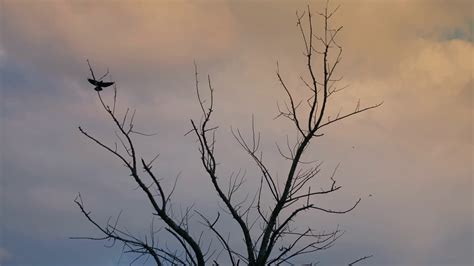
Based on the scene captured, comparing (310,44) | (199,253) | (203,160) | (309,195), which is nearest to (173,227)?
(199,253)

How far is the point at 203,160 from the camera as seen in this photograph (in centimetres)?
640

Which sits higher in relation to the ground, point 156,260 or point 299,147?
point 299,147

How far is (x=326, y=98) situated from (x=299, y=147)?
2.08 feet

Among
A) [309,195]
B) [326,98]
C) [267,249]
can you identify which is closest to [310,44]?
[326,98]

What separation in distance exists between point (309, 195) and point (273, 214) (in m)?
0.45

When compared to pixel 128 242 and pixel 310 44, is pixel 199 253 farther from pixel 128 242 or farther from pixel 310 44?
pixel 310 44

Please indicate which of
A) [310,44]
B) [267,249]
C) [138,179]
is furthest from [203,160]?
[310,44]

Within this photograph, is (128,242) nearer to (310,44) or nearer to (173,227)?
(173,227)

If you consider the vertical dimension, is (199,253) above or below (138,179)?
below

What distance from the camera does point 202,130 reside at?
6387mm

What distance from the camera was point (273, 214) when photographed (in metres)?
6.38

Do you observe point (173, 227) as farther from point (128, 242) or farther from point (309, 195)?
point (309, 195)

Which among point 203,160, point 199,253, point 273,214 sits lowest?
point 199,253

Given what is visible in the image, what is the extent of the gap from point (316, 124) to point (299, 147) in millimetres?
323
